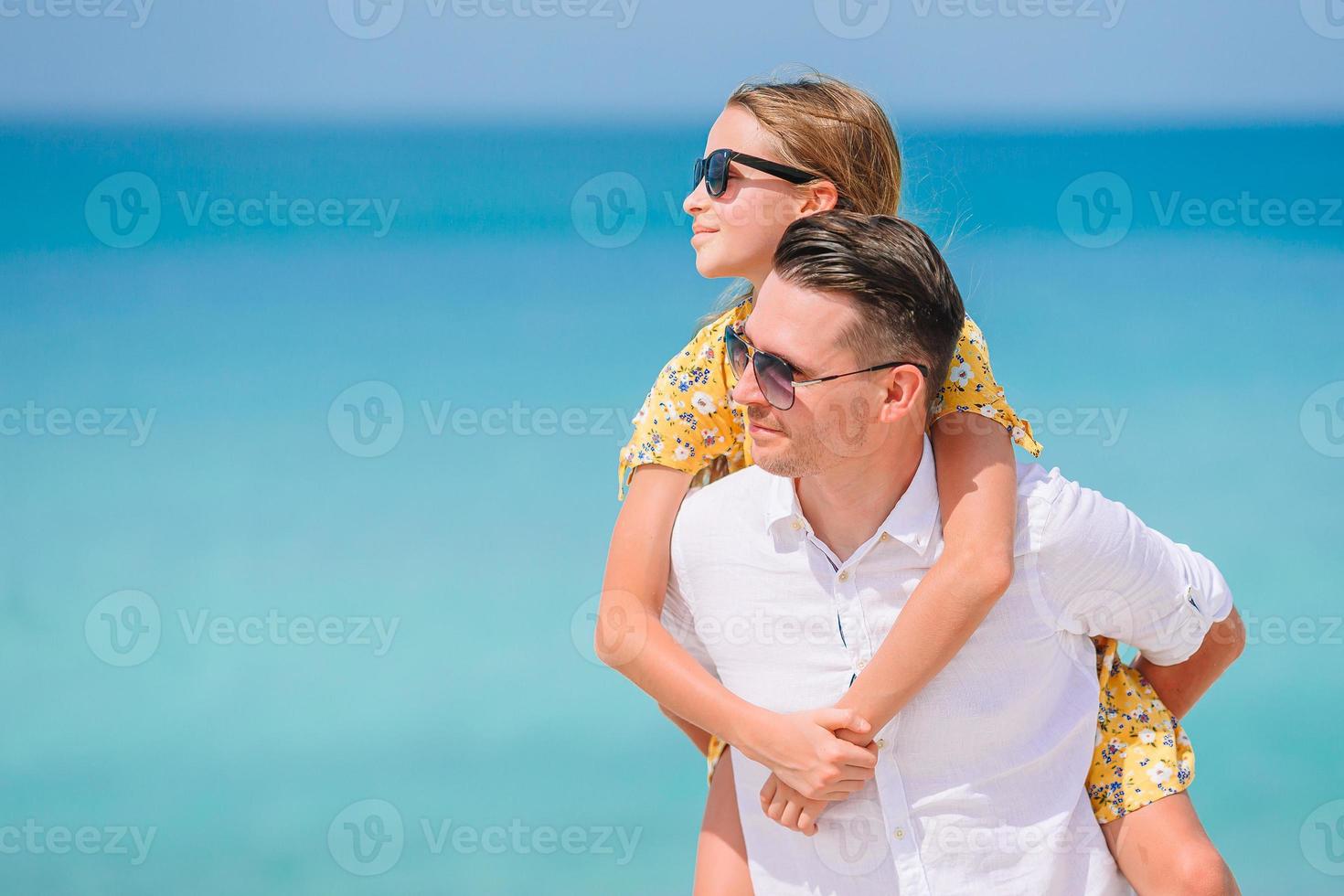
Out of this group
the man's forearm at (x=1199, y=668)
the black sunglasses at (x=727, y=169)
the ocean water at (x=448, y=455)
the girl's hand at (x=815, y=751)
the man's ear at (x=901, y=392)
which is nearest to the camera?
the girl's hand at (x=815, y=751)

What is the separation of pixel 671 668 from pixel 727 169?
859mm

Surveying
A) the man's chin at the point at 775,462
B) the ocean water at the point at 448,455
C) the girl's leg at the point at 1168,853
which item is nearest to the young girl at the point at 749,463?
the girl's leg at the point at 1168,853

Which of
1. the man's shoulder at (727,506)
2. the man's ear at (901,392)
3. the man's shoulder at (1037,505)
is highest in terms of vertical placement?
the man's ear at (901,392)

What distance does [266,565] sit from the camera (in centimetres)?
646

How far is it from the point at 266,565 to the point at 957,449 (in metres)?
5.09

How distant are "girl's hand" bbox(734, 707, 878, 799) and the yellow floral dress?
0.38 metres

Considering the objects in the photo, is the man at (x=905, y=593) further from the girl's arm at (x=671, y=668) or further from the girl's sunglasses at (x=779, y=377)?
the girl's arm at (x=671, y=668)

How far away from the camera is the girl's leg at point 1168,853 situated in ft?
6.10

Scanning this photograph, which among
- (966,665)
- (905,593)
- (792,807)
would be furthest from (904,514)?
(792,807)

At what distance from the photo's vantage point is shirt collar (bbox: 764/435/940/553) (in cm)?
193

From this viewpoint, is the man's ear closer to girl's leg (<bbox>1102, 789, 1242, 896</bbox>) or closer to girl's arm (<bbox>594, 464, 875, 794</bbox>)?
girl's arm (<bbox>594, 464, 875, 794</bbox>)

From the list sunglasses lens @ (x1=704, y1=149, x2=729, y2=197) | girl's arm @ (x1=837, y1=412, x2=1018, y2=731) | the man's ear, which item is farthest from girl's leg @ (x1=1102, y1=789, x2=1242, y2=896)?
sunglasses lens @ (x1=704, y1=149, x2=729, y2=197)

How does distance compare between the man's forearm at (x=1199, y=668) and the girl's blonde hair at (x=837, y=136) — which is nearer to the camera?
the man's forearm at (x=1199, y=668)

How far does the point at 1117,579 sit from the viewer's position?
1859 millimetres
